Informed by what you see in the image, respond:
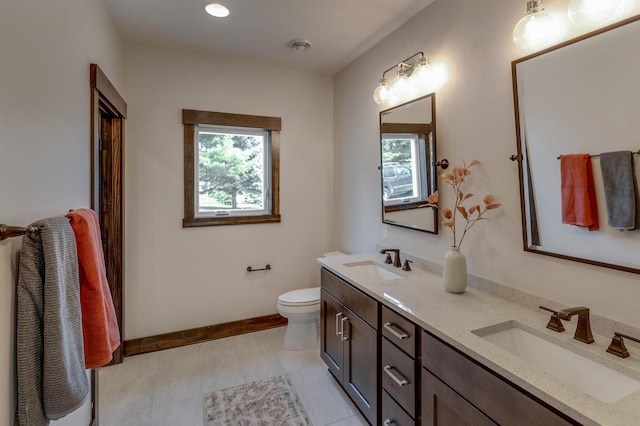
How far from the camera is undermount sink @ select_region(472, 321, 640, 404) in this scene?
979 mm

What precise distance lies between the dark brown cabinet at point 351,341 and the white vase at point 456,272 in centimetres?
39

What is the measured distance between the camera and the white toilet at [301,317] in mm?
2541

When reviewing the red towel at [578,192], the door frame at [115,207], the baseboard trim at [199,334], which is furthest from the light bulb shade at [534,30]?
the baseboard trim at [199,334]

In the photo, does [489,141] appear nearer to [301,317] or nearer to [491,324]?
[491,324]

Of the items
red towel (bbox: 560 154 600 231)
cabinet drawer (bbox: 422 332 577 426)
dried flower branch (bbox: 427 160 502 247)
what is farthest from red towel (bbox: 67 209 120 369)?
red towel (bbox: 560 154 600 231)

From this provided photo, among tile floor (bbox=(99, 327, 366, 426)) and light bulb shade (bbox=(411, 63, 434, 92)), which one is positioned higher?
light bulb shade (bbox=(411, 63, 434, 92))

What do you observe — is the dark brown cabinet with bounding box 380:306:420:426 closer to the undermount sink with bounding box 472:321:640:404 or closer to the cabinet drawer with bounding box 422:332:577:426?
the cabinet drawer with bounding box 422:332:577:426

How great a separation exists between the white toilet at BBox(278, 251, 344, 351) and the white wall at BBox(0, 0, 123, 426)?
1367 mm

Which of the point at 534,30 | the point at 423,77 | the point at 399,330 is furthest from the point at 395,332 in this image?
the point at 423,77

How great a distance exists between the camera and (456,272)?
1591 millimetres

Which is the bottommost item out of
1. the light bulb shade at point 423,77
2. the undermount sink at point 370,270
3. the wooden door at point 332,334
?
the wooden door at point 332,334

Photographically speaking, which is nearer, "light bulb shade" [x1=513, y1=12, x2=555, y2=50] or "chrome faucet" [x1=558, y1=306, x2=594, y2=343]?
"chrome faucet" [x1=558, y1=306, x2=594, y2=343]

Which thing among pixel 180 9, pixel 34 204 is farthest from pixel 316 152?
pixel 34 204

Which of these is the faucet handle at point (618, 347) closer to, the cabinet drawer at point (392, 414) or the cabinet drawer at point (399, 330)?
the cabinet drawer at point (399, 330)
